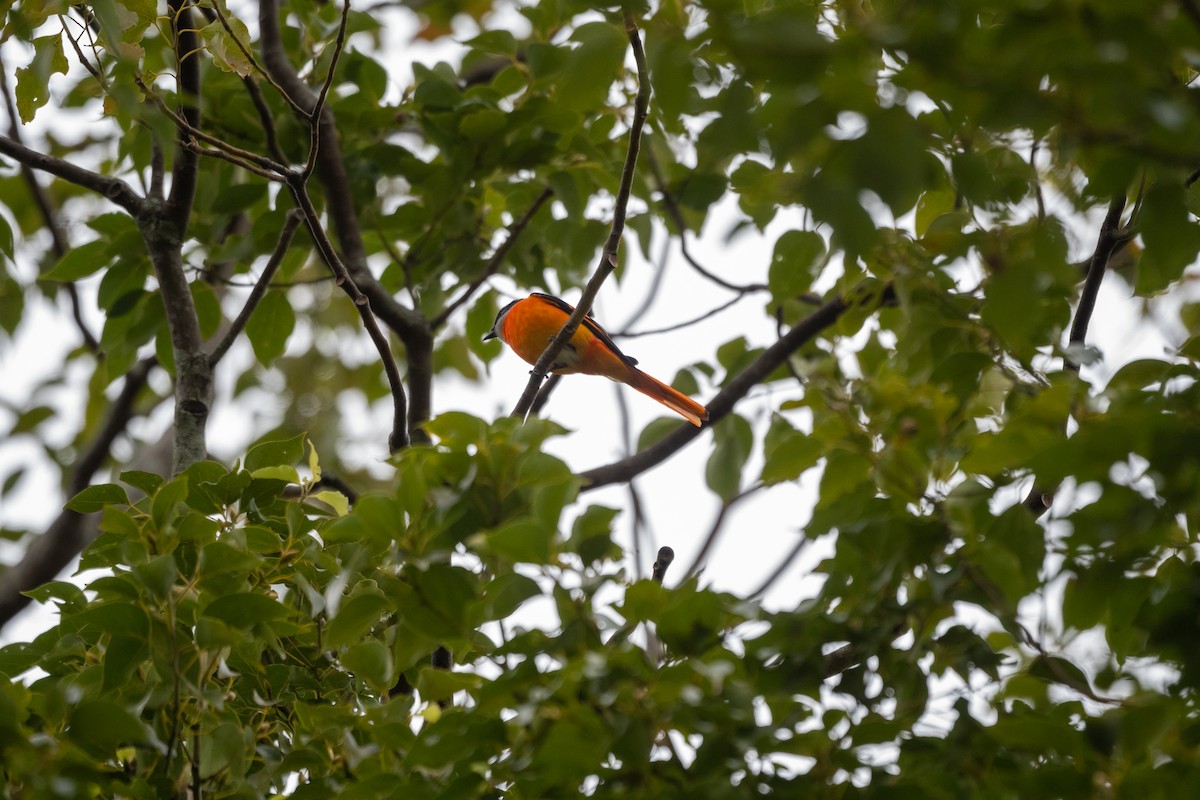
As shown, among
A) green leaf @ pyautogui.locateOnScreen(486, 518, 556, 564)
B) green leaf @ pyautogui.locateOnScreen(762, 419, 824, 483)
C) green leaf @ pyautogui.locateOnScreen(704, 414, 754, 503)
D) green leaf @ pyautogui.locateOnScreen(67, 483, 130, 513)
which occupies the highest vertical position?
green leaf @ pyautogui.locateOnScreen(704, 414, 754, 503)

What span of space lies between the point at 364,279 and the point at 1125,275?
9.47 feet

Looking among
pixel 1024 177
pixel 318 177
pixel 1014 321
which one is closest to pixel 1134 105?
pixel 1014 321

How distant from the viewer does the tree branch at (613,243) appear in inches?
106

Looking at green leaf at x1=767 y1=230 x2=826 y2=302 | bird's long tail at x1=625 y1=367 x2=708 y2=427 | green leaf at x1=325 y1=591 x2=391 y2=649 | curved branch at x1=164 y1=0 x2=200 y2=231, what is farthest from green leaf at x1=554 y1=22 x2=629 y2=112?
bird's long tail at x1=625 y1=367 x2=708 y2=427

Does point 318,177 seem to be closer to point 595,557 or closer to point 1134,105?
point 595,557

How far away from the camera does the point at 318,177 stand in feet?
14.0

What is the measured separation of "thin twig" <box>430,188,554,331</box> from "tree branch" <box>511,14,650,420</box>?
99 cm

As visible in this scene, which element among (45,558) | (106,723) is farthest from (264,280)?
(45,558)

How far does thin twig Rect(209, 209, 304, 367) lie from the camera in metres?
3.45

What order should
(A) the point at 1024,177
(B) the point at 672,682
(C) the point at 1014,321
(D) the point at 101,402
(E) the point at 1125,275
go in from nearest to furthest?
(C) the point at 1014,321 → (B) the point at 672,682 → (A) the point at 1024,177 → (E) the point at 1125,275 → (D) the point at 101,402

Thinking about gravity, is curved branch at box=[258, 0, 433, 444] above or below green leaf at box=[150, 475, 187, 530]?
above

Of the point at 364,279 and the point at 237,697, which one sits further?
the point at 364,279

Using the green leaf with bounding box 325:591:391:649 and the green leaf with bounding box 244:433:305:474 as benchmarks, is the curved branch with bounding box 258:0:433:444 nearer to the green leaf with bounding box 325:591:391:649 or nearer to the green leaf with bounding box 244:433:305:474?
the green leaf with bounding box 244:433:305:474

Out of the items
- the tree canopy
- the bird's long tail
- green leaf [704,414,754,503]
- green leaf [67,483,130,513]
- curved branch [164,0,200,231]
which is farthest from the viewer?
the bird's long tail
